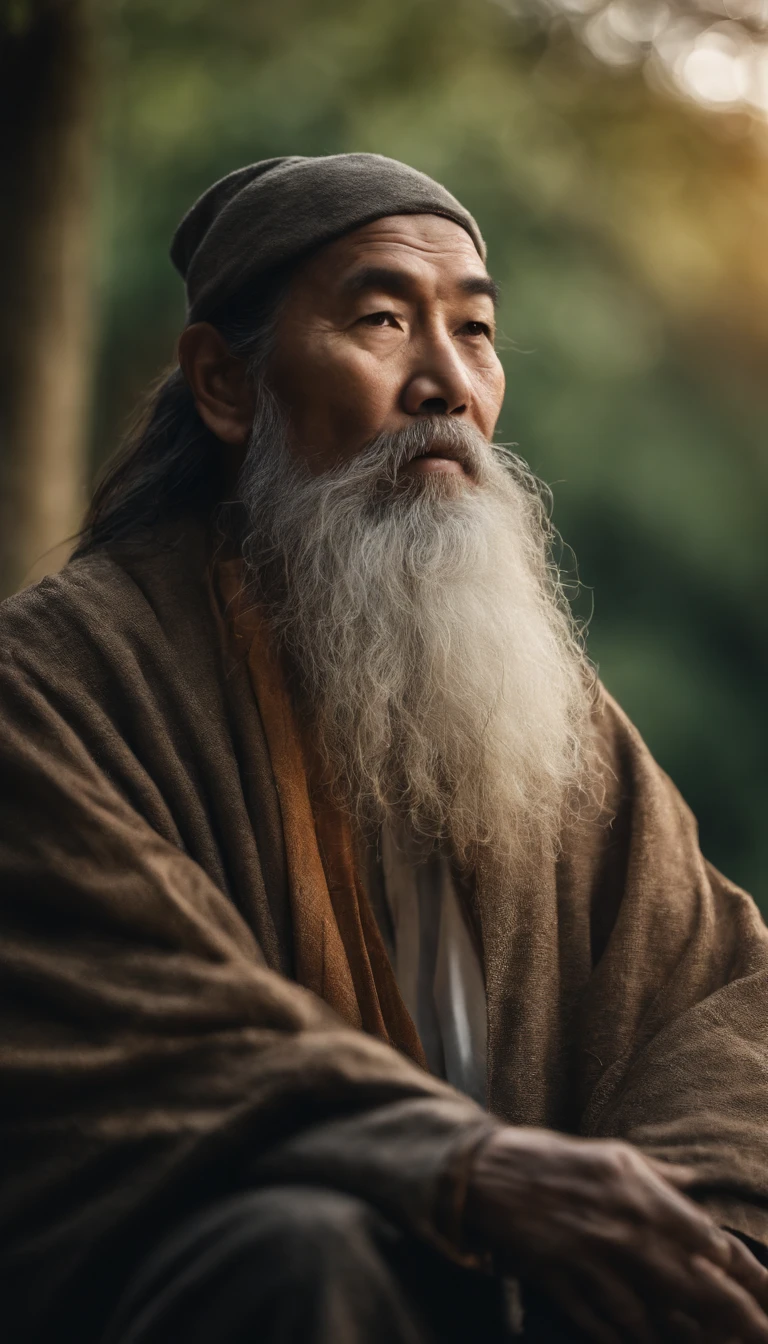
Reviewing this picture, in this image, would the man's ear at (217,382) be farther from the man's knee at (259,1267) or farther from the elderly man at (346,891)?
the man's knee at (259,1267)

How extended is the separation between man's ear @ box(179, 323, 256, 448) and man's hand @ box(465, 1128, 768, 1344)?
1.71m

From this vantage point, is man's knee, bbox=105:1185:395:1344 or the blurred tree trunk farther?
the blurred tree trunk

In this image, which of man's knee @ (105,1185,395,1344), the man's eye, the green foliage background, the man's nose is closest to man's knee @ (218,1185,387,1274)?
man's knee @ (105,1185,395,1344)

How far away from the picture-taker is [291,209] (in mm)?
2801

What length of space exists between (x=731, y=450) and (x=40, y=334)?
12.1 feet

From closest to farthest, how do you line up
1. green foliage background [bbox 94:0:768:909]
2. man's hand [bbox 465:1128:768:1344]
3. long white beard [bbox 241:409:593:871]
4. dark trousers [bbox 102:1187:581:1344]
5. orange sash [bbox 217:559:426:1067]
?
1. dark trousers [bbox 102:1187:581:1344]
2. man's hand [bbox 465:1128:768:1344]
3. orange sash [bbox 217:559:426:1067]
4. long white beard [bbox 241:409:593:871]
5. green foliage background [bbox 94:0:768:909]

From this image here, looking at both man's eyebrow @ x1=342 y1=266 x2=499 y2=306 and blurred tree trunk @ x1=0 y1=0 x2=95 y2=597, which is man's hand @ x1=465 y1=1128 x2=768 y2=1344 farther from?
blurred tree trunk @ x1=0 y1=0 x2=95 y2=597

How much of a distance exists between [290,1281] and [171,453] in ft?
6.31

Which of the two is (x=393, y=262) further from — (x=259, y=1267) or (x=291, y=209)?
(x=259, y=1267)

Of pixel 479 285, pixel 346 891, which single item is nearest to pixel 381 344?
pixel 479 285

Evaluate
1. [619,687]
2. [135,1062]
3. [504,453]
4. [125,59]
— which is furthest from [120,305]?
[135,1062]

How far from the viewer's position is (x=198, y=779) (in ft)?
7.91

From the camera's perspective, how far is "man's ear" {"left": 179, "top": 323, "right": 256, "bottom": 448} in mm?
2932

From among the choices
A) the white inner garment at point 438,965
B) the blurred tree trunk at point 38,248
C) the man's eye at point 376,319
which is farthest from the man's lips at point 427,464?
the blurred tree trunk at point 38,248
